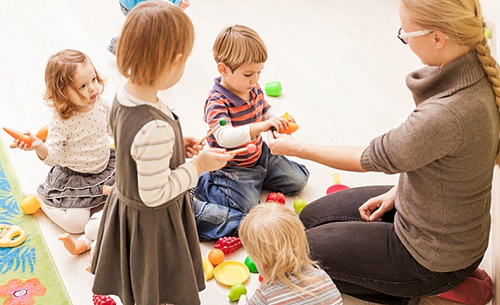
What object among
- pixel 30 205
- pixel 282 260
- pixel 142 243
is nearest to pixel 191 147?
pixel 142 243

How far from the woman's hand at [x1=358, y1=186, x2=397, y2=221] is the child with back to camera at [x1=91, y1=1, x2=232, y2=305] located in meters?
0.50

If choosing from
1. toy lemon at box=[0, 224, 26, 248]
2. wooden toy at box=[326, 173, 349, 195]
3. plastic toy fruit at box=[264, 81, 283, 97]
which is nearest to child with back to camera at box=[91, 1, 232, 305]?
toy lemon at box=[0, 224, 26, 248]

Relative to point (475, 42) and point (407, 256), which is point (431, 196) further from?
point (475, 42)

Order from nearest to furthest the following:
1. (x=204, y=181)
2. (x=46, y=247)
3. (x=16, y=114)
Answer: (x=46, y=247)
(x=204, y=181)
(x=16, y=114)

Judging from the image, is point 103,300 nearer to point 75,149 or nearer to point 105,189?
point 105,189

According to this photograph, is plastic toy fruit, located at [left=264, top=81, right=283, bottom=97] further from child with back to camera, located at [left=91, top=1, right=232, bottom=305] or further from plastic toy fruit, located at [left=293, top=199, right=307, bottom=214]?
child with back to camera, located at [left=91, top=1, right=232, bottom=305]

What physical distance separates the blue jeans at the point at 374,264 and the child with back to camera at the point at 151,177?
35cm

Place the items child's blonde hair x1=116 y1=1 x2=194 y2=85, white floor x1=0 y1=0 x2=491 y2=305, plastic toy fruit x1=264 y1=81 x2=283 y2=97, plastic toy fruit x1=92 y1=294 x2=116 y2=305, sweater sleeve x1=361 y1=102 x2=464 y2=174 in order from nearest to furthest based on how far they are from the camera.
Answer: child's blonde hair x1=116 y1=1 x2=194 y2=85 < sweater sleeve x1=361 y1=102 x2=464 y2=174 < plastic toy fruit x1=92 y1=294 x2=116 y2=305 < white floor x1=0 y1=0 x2=491 y2=305 < plastic toy fruit x1=264 y1=81 x2=283 y2=97

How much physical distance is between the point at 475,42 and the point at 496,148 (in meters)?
0.26

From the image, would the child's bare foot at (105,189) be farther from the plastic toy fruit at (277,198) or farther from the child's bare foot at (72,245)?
the plastic toy fruit at (277,198)

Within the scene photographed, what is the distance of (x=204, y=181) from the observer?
204cm

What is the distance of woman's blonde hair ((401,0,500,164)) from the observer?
1.31 m

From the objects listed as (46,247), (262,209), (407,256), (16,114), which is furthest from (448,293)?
(16,114)

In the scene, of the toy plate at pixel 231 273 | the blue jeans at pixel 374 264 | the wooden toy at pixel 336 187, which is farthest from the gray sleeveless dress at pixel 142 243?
the wooden toy at pixel 336 187
